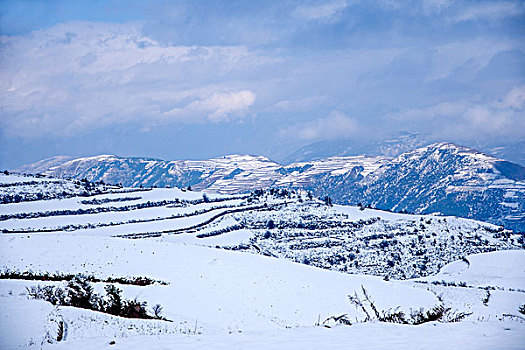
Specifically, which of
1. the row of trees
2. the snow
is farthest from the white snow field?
the row of trees

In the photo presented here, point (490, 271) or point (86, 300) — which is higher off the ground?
point (86, 300)

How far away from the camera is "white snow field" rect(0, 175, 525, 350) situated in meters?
20.2

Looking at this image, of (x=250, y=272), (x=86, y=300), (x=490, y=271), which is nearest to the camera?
(x=86, y=300)

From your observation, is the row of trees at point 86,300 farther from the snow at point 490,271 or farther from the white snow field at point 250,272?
the snow at point 490,271

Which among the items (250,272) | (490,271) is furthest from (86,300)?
(490,271)

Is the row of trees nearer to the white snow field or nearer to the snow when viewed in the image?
the white snow field

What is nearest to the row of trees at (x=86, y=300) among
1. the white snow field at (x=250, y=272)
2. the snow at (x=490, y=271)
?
the white snow field at (x=250, y=272)

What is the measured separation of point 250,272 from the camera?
47.4 m

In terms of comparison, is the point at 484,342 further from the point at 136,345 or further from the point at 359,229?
the point at 359,229

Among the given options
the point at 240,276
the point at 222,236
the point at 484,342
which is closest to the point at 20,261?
the point at 240,276

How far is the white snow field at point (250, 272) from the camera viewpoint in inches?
794

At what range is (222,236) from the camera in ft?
381

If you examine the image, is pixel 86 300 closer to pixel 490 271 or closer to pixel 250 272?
pixel 250 272

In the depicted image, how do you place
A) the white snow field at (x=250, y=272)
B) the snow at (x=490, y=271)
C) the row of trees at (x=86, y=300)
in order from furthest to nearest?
the snow at (x=490, y=271), the row of trees at (x=86, y=300), the white snow field at (x=250, y=272)
